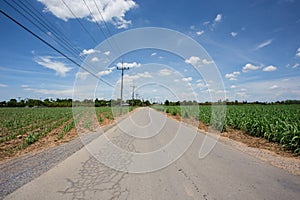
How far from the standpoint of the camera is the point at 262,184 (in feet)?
12.1

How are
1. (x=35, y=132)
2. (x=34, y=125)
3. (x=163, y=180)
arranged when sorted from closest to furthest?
(x=163, y=180)
(x=35, y=132)
(x=34, y=125)

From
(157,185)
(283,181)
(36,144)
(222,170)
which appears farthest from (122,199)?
(36,144)

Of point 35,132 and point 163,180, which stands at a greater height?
point 163,180

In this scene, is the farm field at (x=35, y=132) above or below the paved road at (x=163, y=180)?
below

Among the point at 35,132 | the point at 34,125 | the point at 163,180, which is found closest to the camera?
the point at 163,180

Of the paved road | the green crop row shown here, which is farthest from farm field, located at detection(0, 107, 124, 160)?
the paved road

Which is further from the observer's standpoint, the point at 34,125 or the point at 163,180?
the point at 34,125

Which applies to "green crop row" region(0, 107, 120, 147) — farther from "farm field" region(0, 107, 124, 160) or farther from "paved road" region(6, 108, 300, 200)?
"paved road" region(6, 108, 300, 200)

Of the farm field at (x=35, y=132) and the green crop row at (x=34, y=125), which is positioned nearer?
the farm field at (x=35, y=132)

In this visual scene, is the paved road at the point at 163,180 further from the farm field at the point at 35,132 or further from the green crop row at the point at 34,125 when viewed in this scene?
the green crop row at the point at 34,125

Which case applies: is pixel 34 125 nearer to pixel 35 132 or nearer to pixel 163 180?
pixel 35 132

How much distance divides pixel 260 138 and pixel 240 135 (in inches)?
49.4

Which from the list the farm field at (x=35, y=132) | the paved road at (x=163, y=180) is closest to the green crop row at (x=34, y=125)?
the farm field at (x=35, y=132)

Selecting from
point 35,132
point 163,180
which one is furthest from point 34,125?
point 163,180
